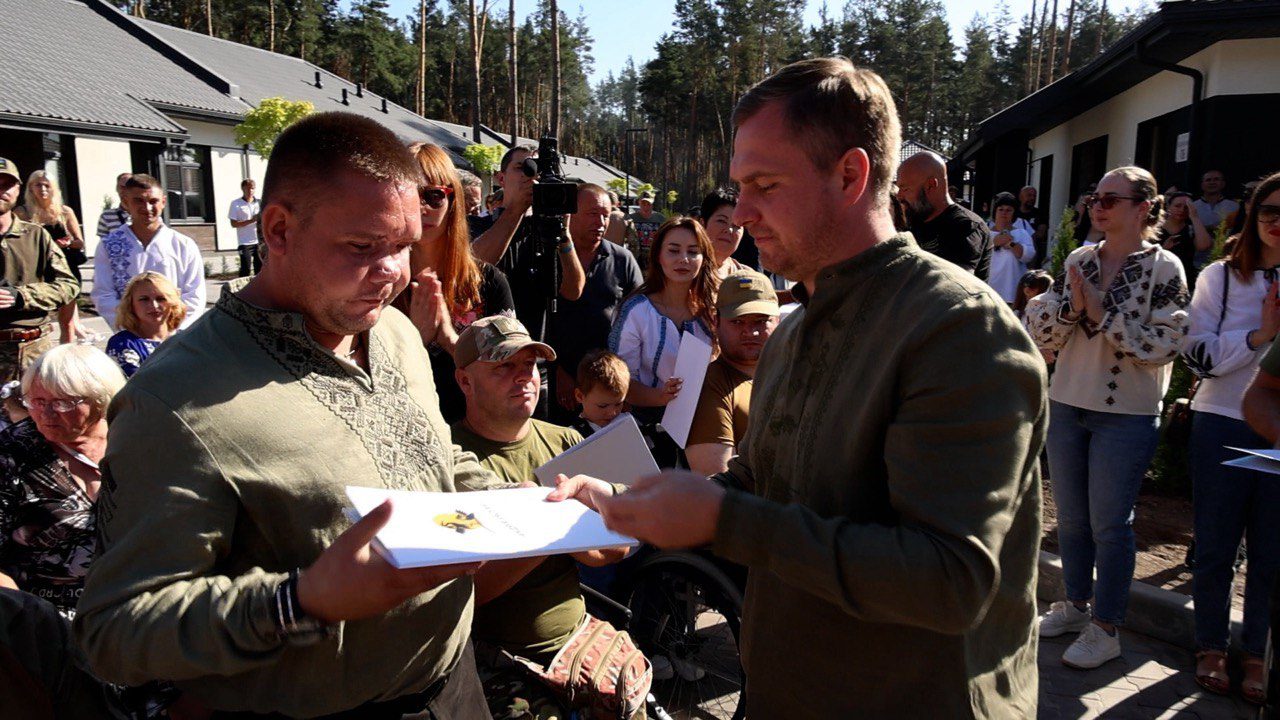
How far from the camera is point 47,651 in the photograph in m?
2.15

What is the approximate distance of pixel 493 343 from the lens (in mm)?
3236

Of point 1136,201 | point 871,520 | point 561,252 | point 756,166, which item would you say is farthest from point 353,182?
point 1136,201

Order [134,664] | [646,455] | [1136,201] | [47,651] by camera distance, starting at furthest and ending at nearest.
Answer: [1136,201] → [646,455] → [47,651] → [134,664]

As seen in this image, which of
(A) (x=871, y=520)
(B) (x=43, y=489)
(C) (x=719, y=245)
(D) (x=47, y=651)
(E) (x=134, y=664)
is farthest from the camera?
(C) (x=719, y=245)

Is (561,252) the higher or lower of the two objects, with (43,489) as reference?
higher

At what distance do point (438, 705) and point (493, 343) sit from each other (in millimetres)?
1616

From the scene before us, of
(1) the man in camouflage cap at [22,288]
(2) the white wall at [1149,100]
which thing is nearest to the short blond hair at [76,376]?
(1) the man in camouflage cap at [22,288]

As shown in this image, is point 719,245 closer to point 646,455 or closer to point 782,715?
point 646,455

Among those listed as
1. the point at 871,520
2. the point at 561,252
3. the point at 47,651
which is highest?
the point at 561,252

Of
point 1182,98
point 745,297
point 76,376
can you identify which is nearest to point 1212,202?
point 1182,98

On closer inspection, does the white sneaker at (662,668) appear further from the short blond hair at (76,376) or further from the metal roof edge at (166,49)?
the metal roof edge at (166,49)

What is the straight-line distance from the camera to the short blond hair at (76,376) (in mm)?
2990

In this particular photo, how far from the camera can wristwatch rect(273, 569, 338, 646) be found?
1388 millimetres

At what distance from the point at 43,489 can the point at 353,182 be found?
202 cm
